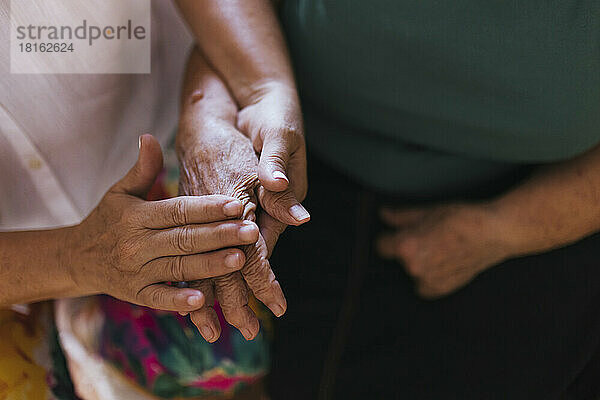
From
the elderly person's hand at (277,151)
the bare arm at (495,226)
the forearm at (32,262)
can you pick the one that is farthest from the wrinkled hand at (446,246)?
the forearm at (32,262)

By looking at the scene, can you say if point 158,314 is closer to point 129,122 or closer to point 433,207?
point 129,122

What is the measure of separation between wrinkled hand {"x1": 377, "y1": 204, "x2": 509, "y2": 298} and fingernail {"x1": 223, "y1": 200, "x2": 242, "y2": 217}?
0.37m

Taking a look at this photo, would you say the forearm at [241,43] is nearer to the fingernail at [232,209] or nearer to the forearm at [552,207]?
the fingernail at [232,209]

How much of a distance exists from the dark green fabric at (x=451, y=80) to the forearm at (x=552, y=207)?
38 mm

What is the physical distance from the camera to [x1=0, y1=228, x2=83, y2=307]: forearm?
0.65 metres

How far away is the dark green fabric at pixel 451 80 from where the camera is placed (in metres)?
0.66

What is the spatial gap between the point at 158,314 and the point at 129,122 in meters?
0.27

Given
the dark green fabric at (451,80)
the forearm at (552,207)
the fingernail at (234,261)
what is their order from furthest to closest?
the forearm at (552,207) → the dark green fabric at (451,80) → the fingernail at (234,261)

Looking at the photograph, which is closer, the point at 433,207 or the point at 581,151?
the point at 581,151

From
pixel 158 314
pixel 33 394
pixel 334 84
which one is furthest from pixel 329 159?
pixel 33 394

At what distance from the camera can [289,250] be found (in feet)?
2.63

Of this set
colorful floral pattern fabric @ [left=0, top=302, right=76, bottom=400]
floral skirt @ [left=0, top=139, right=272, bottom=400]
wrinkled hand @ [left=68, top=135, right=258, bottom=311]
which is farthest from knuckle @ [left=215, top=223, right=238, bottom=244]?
colorful floral pattern fabric @ [left=0, top=302, right=76, bottom=400]

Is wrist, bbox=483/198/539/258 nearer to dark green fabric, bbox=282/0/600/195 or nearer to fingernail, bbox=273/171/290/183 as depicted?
dark green fabric, bbox=282/0/600/195

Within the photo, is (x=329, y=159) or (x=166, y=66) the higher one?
(x=166, y=66)
